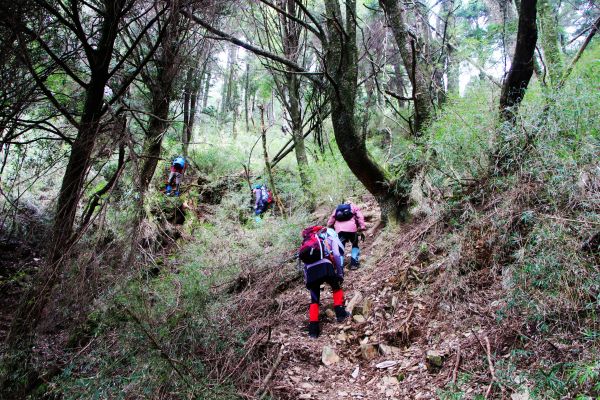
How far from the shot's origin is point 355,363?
464 centimetres

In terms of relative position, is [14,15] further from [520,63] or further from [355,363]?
[520,63]

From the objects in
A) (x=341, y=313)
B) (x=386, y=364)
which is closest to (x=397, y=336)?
(x=386, y=364)

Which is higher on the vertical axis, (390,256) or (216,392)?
(390,256)

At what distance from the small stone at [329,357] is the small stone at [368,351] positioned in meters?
0.36

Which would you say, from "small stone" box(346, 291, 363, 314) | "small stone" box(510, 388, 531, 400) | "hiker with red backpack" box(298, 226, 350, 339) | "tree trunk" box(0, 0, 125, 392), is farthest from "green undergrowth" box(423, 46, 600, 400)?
"tree trunk" box(0, 0, 125, 392)

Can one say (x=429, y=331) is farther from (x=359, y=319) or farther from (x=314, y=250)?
(x=314, y=250)

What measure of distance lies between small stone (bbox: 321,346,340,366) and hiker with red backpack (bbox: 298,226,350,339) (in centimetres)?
46

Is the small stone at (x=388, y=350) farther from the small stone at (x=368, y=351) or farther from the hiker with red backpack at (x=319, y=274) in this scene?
the hiker with red backpack at (x=319, y=274)

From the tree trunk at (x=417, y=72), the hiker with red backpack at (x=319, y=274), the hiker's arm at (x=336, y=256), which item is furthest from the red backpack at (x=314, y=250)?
the tree trunk at (x=417, y=72)

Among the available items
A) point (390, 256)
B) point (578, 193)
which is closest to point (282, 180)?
point (390, 256)

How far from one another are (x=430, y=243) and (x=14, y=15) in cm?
563

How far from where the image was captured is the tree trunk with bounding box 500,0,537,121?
4727 mm

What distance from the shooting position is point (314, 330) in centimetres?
538

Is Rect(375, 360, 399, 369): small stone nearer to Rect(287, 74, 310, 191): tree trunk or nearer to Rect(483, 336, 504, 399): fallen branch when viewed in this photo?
A: Rect(483, 336, 504, 399): fallen branch
